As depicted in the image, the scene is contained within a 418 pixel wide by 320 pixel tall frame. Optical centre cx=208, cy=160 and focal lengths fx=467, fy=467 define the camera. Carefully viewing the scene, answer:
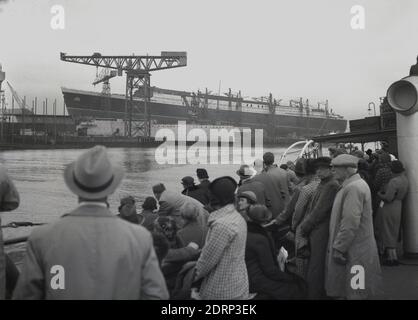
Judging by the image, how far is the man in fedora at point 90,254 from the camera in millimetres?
1787

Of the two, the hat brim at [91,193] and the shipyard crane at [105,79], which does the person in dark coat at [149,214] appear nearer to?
the hat brim at [91,193]

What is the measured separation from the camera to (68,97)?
91.4 metres

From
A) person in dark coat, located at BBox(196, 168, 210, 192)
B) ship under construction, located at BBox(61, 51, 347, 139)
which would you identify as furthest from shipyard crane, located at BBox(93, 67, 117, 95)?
person in dark coat, located at BBox(196, 168, 210, 192)

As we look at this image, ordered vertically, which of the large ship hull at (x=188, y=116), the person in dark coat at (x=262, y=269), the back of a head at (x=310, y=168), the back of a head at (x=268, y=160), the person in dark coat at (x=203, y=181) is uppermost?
the large ship hull at (x=188, y=116)

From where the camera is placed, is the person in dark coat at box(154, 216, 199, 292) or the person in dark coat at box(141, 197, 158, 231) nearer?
the person in dark coat at box(154, 216, 199, 292)

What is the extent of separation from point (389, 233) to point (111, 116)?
9090 cm

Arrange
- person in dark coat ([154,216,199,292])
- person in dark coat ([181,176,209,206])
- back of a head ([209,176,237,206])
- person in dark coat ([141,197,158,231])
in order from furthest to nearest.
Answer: person in dark coat ([181,176,209,206]) → person in dark coat ([141,197,158,231]) → person in dark coat ([154,216,199,292]) → back of a head ([209,176,237,206])

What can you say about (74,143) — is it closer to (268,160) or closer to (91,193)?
(268,160)

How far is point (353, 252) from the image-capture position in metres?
3.41

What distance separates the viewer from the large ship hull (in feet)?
301

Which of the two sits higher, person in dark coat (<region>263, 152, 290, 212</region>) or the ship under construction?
the ship under construction

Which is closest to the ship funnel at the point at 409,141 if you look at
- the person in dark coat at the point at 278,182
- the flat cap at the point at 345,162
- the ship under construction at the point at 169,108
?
the person in dark coat at the point at 278,182

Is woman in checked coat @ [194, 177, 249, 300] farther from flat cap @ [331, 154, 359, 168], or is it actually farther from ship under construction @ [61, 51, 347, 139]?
ship under construction @ [61, 51, 347, 139]
